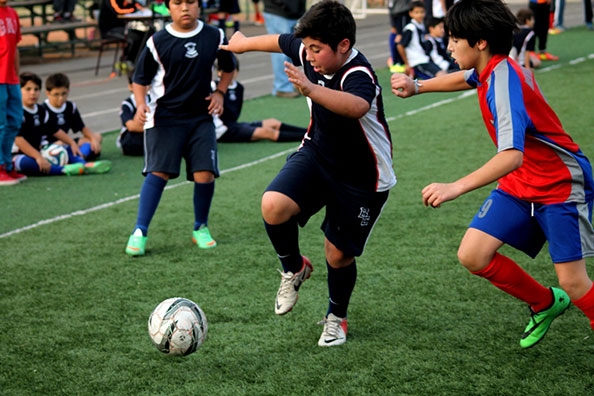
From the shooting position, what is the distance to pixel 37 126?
8.06 meters

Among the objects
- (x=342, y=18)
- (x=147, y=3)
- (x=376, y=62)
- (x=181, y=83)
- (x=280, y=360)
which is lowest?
(x=376, y=62)

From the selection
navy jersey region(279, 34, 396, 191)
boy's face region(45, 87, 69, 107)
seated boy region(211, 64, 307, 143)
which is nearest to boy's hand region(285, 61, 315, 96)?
navy jersey region(279, 34, 396, 191)

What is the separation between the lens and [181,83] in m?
5.57

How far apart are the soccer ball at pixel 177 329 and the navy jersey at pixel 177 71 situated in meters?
2.16

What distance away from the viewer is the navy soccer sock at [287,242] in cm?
391

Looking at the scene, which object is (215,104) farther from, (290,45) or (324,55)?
(324,55)

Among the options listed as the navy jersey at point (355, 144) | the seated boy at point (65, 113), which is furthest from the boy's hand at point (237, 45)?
the seated boy at point (65, 113)

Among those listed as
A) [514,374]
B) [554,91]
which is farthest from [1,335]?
[554,91]

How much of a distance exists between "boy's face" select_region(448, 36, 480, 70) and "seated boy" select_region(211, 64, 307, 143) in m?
5.86

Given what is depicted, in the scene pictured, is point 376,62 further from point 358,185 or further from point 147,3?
point 358,185

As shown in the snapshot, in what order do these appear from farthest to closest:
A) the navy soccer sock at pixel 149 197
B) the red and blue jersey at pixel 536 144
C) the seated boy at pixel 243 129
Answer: the seated boy at pixel 243 129, the navy soccer sock at pixel 149 197, the red and blue jersey at pixel 536 144

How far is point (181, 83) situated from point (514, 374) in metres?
3.13

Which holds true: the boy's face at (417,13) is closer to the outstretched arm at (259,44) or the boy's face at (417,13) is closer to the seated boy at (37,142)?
the seated boy at (37,142)

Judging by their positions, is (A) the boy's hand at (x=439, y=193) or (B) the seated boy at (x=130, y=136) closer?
(A) the boy's hand at (x=439, y=193)
